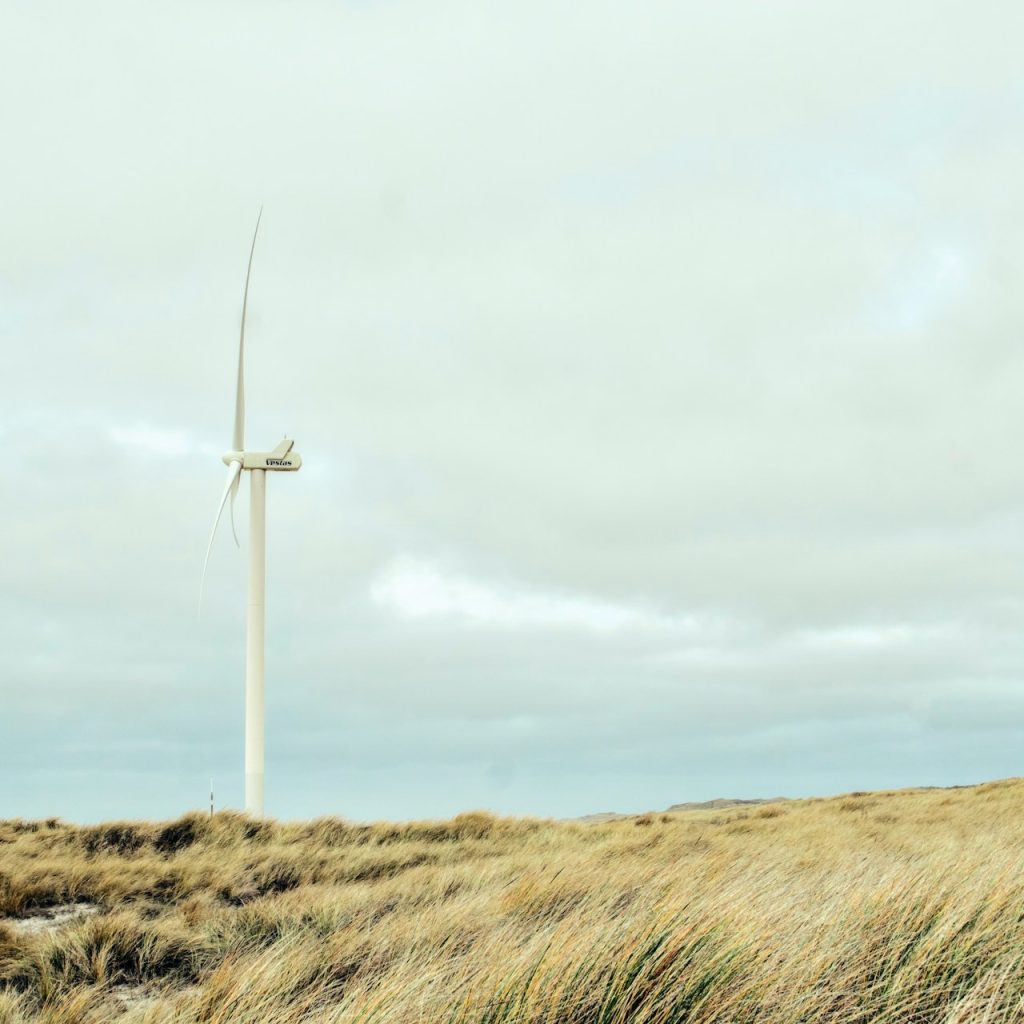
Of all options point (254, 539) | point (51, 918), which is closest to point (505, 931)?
point (51, 918)

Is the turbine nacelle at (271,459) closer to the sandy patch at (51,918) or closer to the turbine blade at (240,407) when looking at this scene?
the turbine blade at (240,407)

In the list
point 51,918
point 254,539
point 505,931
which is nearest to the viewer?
point 505,931

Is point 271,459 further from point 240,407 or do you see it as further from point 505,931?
point 505,931

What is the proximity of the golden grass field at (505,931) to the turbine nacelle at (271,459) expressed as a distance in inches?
438

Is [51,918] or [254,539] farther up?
[254,539]

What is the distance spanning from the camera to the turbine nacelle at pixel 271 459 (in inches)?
1121

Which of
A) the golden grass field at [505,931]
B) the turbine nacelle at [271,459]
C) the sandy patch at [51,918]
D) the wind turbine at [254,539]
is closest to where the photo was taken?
the golden grass field at [505,931]

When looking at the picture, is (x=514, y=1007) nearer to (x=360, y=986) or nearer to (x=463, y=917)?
(x=360, y=986)

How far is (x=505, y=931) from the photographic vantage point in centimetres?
847

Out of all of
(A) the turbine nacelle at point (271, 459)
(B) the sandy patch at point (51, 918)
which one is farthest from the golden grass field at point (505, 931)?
(A) the turbine nacelle at point (271, 459)

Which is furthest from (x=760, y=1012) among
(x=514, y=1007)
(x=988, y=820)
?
(x=988, y=820)

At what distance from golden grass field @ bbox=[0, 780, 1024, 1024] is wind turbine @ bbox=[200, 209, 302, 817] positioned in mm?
5194

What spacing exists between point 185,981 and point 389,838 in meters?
11.2

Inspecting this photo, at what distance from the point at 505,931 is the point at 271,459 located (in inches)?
850
